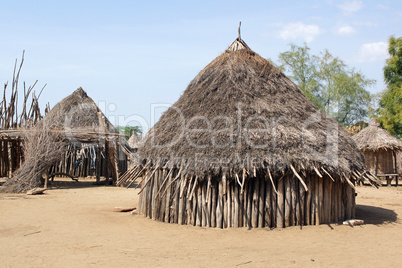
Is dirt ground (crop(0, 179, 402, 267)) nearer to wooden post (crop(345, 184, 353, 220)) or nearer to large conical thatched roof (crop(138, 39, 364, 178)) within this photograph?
wooden post (crop(345, 184, 353, 220))

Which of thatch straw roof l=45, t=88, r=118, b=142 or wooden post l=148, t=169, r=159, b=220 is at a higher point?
thatch straw roof l=45, t=88, r=118, b=142

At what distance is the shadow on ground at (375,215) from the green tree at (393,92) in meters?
16.2

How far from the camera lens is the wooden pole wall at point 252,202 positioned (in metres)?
7.50

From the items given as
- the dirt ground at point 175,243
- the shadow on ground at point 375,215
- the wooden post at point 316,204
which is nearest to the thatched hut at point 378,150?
the shadow on ground at point 375,215

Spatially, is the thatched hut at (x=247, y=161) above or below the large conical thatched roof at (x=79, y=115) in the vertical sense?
below

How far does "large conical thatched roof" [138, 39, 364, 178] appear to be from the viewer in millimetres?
7578

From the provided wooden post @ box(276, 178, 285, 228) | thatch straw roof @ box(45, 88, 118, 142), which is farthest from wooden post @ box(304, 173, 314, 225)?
thatch straw roof @ box(45, 88, 118, 142)

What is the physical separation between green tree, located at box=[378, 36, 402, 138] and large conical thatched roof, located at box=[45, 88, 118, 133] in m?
18.0

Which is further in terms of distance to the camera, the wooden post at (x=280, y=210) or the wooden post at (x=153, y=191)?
the wooden post at (x=153, y=191)

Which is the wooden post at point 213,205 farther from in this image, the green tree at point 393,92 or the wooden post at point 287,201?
the green tree at point 393,92

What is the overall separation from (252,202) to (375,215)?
3.80 meters

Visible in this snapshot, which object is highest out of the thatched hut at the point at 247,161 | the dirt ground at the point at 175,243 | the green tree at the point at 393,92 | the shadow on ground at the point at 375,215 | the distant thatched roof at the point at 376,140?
the green tree at the point at 393,92

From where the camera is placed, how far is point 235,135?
7.82m

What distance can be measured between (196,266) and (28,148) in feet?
35.8
